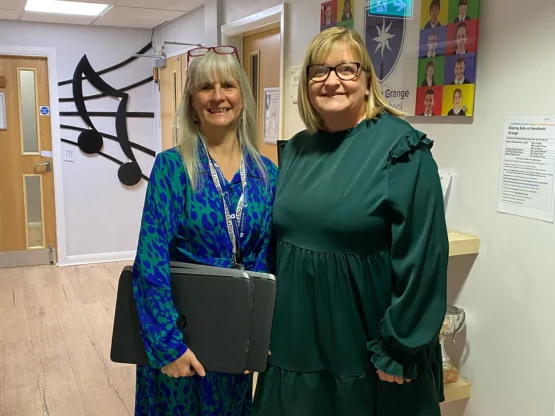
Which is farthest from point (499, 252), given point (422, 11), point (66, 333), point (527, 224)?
point (66, 333)

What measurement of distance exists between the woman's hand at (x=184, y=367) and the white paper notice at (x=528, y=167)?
102cm

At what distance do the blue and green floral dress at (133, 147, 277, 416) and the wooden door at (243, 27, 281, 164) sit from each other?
1.68 m

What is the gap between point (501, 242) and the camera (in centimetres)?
167

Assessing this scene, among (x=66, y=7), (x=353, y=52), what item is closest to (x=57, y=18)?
(x=66, y=7)

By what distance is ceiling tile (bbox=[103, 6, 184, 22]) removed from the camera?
397 cm

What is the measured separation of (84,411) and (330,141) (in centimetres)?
187

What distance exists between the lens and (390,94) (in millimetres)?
2076

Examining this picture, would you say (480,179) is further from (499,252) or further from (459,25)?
(459,25)

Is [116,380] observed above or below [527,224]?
below

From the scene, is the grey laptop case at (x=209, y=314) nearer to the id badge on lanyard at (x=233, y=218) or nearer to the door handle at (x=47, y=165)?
the id badge on lanyard at (x=233, y=218)

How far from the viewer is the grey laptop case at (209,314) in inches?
49.8

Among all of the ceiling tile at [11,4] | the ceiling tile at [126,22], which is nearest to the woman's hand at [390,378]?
the ceiling tile at [11,4]

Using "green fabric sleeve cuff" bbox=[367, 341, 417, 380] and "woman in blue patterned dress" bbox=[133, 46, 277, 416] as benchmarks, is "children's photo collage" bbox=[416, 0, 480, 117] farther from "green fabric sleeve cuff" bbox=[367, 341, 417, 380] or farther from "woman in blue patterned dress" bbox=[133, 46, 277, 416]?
"green fabric sleeve cuff" bbox=[367, 341, 417, 380]

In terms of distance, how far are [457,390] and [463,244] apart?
50cm
